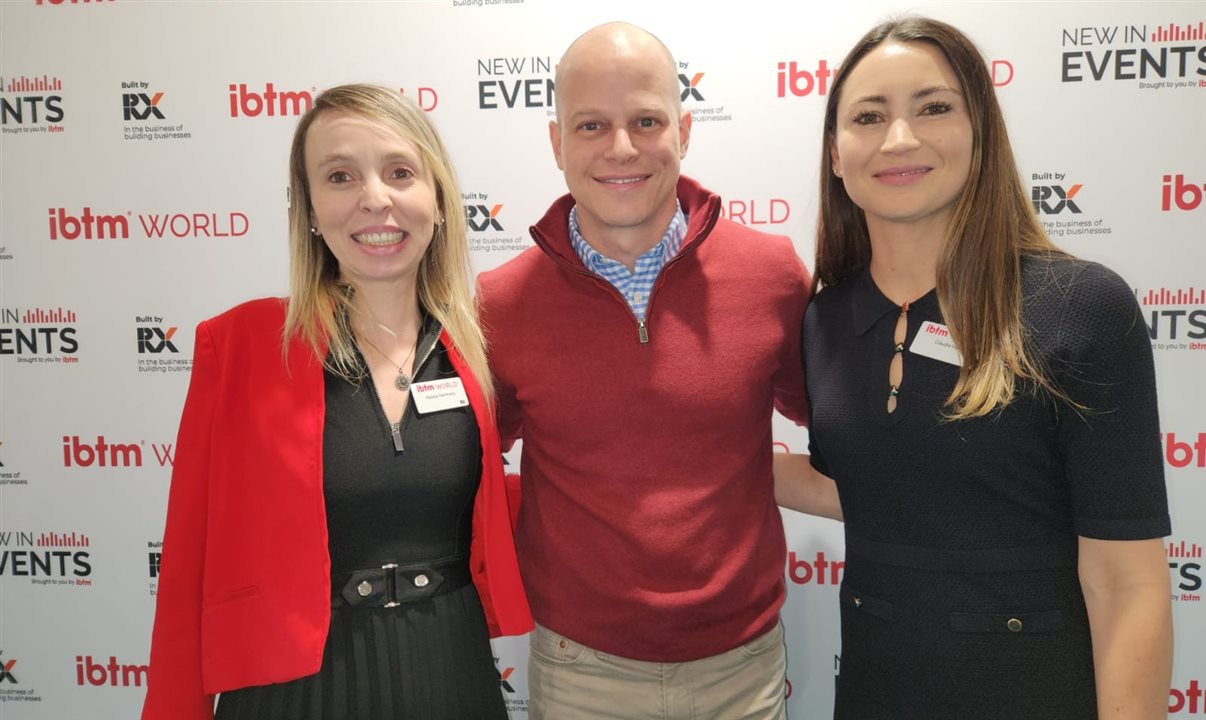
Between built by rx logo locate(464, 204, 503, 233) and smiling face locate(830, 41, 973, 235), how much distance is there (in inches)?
56.8

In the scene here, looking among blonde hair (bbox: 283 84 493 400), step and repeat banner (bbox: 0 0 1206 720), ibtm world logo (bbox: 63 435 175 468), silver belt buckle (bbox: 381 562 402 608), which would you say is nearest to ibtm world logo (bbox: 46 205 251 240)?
step and repeat banner (bbox: 0 0 1206 720)

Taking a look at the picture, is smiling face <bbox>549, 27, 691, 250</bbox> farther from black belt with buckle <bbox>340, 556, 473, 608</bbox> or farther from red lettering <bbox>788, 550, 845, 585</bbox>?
red lettering <bbox>788, 550, 845, 585</bbox>

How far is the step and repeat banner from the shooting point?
247 cm

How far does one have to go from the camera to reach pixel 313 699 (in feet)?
4.70

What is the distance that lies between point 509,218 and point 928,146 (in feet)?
5.12

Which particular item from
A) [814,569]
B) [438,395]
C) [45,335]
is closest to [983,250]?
[438,395]

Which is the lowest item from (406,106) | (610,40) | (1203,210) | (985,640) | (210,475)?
(985,640)

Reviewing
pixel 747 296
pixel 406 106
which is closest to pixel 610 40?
pixel 406 106

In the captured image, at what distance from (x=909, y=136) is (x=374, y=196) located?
1029mm

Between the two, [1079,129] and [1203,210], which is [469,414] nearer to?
[1079,129]

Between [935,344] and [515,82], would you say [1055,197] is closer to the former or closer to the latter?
[935,344]

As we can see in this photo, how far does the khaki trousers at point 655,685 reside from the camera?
1.65m

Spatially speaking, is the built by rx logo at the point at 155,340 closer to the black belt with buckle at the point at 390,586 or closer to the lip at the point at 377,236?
the lip at the point at 377,236

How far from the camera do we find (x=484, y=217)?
8.72 ft
